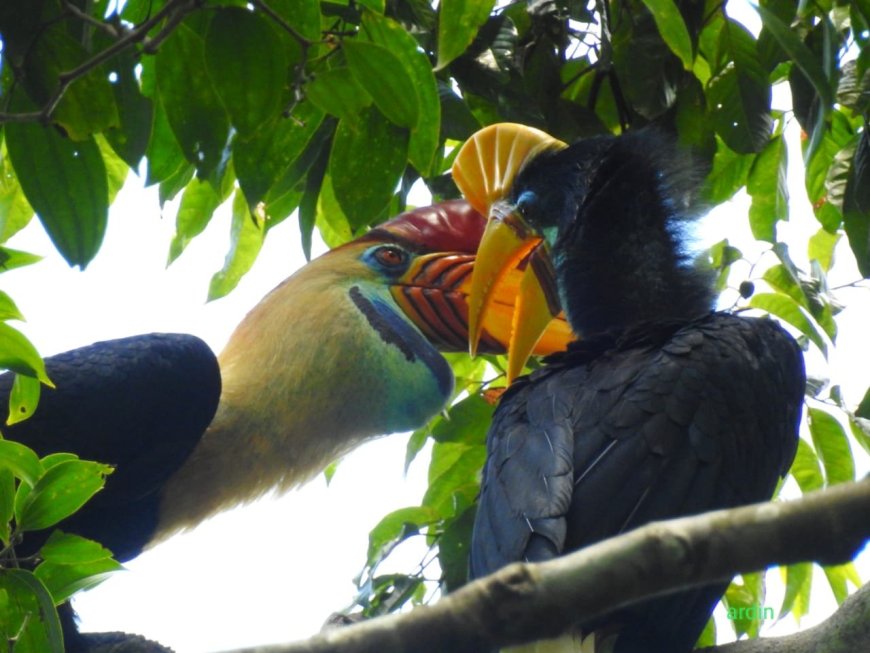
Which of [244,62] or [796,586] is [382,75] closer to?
[244,62]

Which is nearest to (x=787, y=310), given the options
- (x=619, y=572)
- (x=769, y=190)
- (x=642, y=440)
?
(x=769, y=190)

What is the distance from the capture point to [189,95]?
1907 mm

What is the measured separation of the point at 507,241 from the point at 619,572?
2031mm

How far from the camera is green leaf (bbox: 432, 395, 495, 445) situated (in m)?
2.90

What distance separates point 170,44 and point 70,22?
0.17 m

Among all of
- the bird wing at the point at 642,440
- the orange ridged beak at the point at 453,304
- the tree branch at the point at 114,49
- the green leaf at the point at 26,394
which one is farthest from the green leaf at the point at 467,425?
the tree branch at the point at 114,49

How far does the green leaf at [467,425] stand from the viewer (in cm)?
290

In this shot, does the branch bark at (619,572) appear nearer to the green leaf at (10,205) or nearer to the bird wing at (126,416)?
the bird wing at (126,416)

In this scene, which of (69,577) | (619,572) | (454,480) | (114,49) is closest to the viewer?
(619,572)

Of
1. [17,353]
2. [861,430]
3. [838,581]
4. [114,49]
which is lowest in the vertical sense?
[838,581]

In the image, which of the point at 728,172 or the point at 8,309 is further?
the point at 728,172

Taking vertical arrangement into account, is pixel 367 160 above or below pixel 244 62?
below

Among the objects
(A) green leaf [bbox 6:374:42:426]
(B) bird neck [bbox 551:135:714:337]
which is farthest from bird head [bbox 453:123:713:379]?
(A) green leaf [bbox 6:374:42:426]

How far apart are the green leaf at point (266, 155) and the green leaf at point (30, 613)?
72 centimetres
